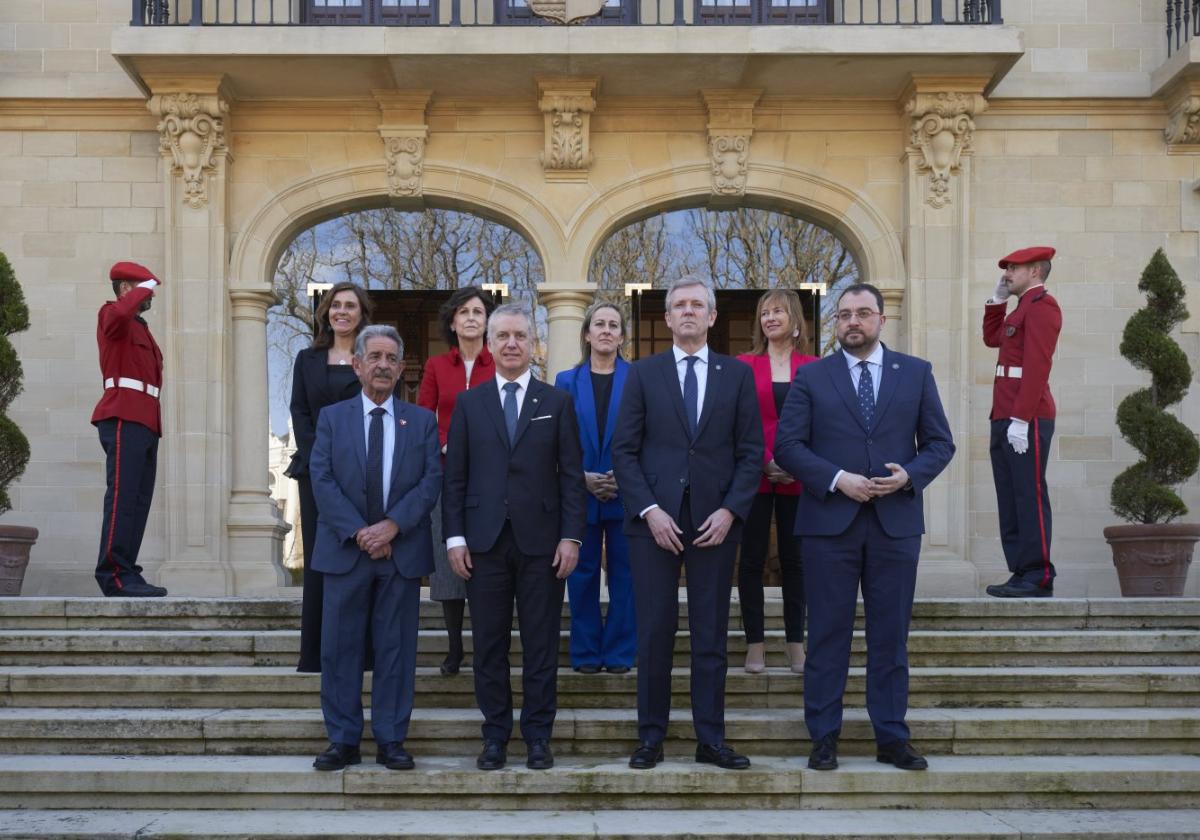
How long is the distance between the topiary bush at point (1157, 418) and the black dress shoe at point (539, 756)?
5303mm

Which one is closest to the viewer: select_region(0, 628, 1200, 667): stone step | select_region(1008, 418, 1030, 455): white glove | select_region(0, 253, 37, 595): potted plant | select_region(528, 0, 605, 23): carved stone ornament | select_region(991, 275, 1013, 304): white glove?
select_region(0, 628, 1200, 667): stone step

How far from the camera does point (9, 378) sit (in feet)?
31.0

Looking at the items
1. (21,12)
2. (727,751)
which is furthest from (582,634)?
(21,12)

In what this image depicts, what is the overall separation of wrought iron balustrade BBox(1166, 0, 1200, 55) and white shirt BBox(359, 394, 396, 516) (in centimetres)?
759

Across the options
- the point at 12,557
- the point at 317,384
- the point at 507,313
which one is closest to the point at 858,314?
the point at 507,313

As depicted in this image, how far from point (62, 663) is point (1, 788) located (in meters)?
1.36

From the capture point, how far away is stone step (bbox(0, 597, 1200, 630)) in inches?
279

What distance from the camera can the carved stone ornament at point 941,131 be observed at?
10.6m

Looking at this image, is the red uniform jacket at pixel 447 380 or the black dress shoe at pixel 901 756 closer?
the black dress shoe at pixel 901 756

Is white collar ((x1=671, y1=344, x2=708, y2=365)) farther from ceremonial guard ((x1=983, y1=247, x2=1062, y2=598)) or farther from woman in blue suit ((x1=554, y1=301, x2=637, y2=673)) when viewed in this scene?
ceremonial guard ((x1=983, y1=247, x2=1062, y2=598))

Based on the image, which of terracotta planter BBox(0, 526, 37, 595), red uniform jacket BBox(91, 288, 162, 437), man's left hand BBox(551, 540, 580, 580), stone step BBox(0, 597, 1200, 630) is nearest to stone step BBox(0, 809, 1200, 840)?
man's left hand BBox(551, 540, 580, 580)

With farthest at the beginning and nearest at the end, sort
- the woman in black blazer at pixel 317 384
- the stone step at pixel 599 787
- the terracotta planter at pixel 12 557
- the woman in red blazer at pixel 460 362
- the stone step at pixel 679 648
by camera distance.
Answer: the terracotta planter at pixel 12 557 → the stone step at pixel 679 648 → the woman in red blazer at pixel 460 362 → the woman in black blazer at pixel 317 384 → the stone step at pixel 599 787

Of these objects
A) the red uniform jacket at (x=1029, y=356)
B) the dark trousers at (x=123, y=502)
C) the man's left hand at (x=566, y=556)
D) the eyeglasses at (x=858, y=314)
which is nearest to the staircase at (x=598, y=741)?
the dark trousers at (x=123, y=502)

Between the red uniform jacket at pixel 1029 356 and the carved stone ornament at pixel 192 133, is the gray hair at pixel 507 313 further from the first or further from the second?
the carved stone ornament at pixel 192 133
